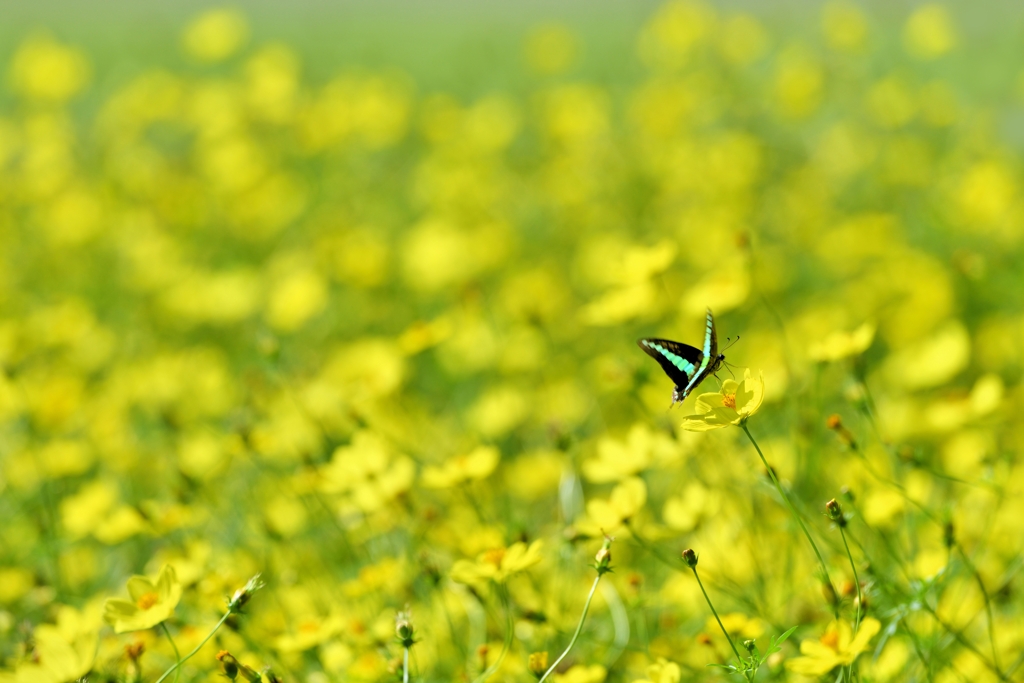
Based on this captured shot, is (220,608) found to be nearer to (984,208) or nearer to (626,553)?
(626,553)

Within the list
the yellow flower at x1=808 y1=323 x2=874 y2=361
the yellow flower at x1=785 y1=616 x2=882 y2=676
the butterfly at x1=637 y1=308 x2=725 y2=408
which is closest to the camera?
the yellow flower at x1=785 y1=616 x2=882 y2=676

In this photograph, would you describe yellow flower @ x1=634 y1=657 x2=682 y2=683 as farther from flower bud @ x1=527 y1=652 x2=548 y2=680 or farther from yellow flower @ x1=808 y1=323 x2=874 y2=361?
yellow flower @ x1=808 y1=323 x2=874 y2=361

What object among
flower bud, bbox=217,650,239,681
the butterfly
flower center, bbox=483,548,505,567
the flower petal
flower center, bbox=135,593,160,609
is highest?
the butterfly

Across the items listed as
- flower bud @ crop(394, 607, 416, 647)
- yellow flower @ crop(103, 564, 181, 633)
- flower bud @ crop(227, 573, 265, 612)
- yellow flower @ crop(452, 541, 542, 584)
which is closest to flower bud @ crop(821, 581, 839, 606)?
yellow flower @ crop(452, 541, 542, 584)

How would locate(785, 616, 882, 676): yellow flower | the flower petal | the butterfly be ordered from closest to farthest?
locate(785, 616, 882, 676): yellow flower, the butterfly, the flower petal

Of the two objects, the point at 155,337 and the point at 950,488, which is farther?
the point at 155,337

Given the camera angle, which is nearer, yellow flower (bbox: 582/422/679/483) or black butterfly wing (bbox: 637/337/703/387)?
black butterfly wing (bbox: 637/337/703/387)

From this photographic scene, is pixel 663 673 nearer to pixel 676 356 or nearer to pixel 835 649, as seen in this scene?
pixel 835 649

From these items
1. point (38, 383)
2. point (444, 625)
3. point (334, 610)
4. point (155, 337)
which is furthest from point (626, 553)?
point (155, 337)

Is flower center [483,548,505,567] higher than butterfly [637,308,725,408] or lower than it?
lower
